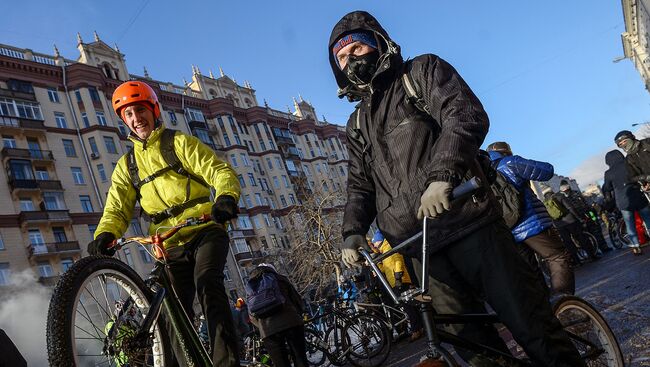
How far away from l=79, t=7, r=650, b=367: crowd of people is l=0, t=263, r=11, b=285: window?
109 feet

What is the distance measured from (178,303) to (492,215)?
1.92m

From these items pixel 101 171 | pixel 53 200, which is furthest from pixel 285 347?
pixel 101 171

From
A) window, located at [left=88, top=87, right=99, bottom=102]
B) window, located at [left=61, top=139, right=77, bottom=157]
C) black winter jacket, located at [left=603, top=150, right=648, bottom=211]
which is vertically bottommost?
black winter jacket, located at [left=603, top=150, right=648, bottom=211]

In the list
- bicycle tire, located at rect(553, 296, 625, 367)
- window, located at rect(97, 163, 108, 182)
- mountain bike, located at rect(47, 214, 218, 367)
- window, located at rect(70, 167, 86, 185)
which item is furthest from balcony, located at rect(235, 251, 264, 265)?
bicycle tire, located at rect(553, 296, 625, 367)

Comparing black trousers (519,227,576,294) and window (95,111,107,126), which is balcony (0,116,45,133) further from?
black trousers (519,227,576,294)

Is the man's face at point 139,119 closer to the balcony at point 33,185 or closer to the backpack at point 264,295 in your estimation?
the backpack at point 264,295

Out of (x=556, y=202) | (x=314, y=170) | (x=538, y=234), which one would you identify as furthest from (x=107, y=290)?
(x=314, y=170)

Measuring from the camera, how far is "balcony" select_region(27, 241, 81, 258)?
1310 inches

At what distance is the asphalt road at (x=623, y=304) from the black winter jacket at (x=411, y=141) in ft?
5.48

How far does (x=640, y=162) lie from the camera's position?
786 cm

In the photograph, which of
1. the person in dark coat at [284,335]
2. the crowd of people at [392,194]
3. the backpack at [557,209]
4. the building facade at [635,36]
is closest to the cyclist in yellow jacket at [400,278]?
the person in dark coat at [284,335]

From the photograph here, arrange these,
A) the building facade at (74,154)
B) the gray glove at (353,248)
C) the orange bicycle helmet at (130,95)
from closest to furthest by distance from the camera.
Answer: the gray glove at (353,248), the orange bicycle helmet at (130,95), the building facade at (74,154)

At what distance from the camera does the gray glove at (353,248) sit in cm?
259

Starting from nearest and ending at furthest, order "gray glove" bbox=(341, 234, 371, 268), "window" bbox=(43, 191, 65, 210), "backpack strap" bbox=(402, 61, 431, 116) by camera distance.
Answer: "backpack strap" bbox=(402, 61, 431, 116), "gray glove" bbox=(341, 234, 371, 268), "window" bbox=(43, 191, 65, 210)
